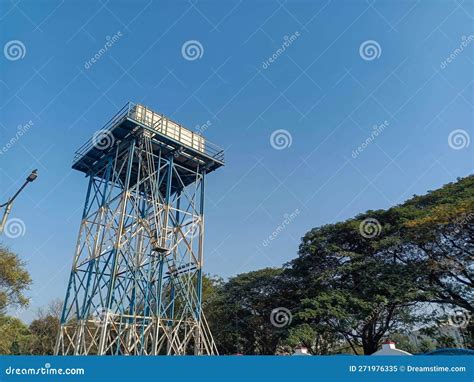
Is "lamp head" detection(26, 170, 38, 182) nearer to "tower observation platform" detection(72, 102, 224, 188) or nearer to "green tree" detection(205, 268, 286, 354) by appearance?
"tower observation platform" detection(72, 102, 224, 188)

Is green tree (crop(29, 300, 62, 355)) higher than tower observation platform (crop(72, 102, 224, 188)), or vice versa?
tower observation platform (crop(72, 102, 224, 188))

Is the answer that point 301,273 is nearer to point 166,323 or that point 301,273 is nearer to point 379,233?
point 379,233

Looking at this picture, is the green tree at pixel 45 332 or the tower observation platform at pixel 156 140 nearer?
the tower observation platform at pixel 156 140

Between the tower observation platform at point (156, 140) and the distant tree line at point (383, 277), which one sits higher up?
the tower observation platform at point (156, 140)

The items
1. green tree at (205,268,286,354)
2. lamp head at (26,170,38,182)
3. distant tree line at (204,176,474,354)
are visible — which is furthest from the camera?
green tree at (205,268,286,354)

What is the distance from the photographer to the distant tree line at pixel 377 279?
18.2 meters

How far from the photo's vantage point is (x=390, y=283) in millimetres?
18641

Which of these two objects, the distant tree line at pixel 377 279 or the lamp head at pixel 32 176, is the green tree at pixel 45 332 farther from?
the lamp head at pixel 32 176

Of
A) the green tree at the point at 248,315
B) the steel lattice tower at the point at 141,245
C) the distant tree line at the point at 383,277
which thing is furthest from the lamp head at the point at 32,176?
the green tree at the point at 248,315

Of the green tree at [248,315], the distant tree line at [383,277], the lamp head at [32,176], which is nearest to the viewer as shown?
the lamp head at [32,176]

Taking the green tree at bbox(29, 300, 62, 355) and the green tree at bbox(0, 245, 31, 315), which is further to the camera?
the green tree at bbox(29, 300, 62, 355)

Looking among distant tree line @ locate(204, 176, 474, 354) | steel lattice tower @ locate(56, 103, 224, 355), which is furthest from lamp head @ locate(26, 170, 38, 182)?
distant tree line @ locate(204, 176, 474, 354)

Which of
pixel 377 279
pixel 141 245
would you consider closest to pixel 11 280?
pixel 141 245

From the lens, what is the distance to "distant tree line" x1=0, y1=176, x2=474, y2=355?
18172 millimetres
